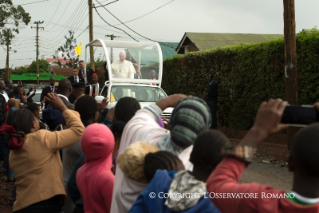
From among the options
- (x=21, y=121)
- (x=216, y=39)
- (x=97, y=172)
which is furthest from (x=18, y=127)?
(x=216, y=39)

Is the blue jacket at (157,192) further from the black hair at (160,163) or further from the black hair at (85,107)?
the black hair at (85,107)

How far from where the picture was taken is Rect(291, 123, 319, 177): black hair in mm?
1729

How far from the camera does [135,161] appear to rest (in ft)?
8.43

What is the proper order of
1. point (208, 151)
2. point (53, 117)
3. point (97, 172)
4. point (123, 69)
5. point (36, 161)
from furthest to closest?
point (123, 69) → point (53, 117) → point (36, 161) → point (97, 172) → point (208, 151)

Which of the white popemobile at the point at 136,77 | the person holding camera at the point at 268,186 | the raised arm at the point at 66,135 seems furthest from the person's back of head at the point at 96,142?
the white popemobile at the point at 136,77

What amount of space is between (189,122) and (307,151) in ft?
3.12

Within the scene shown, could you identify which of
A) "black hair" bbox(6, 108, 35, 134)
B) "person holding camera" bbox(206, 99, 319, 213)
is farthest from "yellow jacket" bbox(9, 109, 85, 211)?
"person holding camera" bbox(206, 99, 319, 213)

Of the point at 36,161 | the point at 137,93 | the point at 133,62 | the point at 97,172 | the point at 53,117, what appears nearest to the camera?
the point at 97,172

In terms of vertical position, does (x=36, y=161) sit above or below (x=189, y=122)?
below

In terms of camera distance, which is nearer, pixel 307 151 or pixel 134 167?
pixel 307 151

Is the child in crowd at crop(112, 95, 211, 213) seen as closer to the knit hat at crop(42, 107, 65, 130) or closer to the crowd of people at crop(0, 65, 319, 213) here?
the crowd of people at crop(0, 65, 319, 213)

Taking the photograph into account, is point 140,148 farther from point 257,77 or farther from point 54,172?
point 257,77

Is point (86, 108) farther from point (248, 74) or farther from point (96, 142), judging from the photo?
point (248, 74)

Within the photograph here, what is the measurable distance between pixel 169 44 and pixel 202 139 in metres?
43.2
